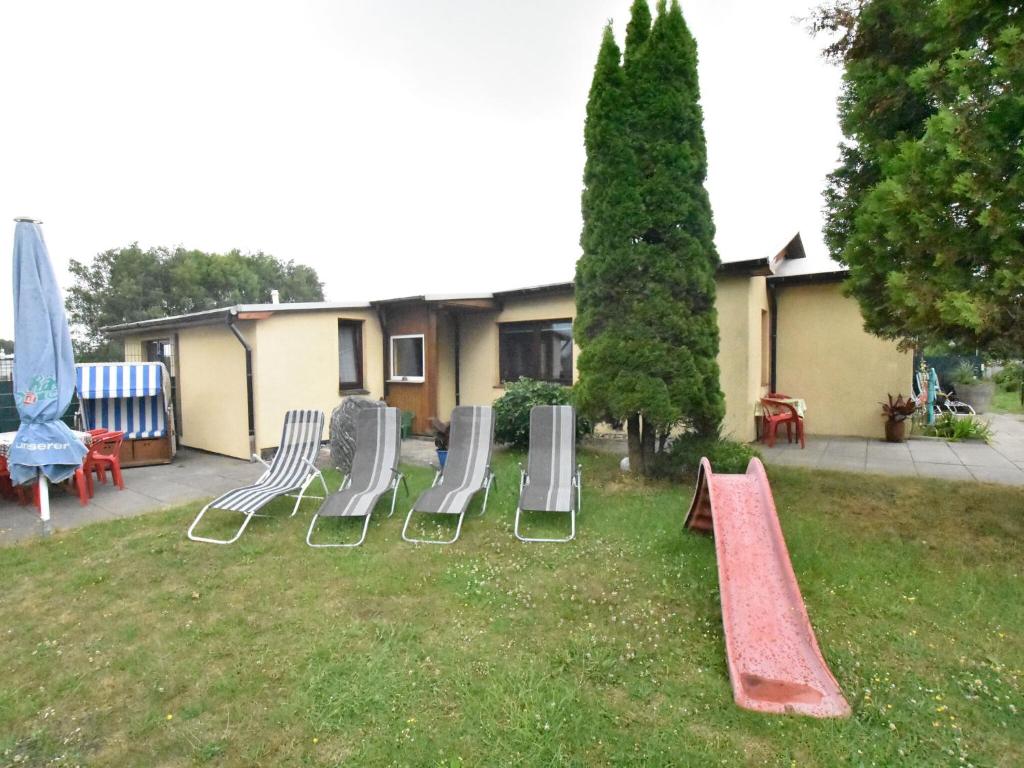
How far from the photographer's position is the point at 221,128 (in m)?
11.8

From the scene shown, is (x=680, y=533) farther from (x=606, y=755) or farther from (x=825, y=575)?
(x=606, y=755)

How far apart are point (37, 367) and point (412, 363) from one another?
6.48m

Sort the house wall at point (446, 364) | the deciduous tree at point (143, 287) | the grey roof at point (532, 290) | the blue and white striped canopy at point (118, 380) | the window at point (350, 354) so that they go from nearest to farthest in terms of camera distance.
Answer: the grey roof at point (532, 290) < the blue and white striped canopy at point (118, 380) < the window at point (350, 354) < the house wall at point (446, 364) < the deciduous tree at point (143, 287)

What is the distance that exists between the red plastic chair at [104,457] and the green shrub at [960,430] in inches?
534

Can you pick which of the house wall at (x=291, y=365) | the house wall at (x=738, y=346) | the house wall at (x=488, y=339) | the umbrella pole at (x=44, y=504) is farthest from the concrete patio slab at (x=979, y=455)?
the umbrella pole at (x=44, y=504)

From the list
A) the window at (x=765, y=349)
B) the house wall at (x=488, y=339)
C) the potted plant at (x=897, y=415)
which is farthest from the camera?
the house wall at (x=488, y=339)

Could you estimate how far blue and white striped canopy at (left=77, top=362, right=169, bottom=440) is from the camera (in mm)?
8367

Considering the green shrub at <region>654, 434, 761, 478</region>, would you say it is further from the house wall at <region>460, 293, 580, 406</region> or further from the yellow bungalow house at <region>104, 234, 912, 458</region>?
the house wall at <region>460, 293, 580, 406</region>

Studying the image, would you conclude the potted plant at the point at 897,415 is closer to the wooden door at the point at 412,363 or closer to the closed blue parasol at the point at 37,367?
the wooden door at the point at 412,363

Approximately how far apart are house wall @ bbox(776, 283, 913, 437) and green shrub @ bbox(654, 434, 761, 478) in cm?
451

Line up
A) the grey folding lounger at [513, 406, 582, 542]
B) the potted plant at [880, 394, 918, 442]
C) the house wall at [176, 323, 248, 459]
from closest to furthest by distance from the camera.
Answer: the grey folding lounger at [513, 406, 582, 542] → the potted plant at [880, 394, 918, 442] → the house wall at [176, 323, 248, 459]

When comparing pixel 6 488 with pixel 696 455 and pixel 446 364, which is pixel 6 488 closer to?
pixel 446 364

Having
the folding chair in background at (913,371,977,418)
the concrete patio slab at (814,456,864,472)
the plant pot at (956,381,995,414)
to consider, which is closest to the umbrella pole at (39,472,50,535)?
the concrete patio slab at (814,456,864,472)

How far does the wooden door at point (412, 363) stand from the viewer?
1059cm
